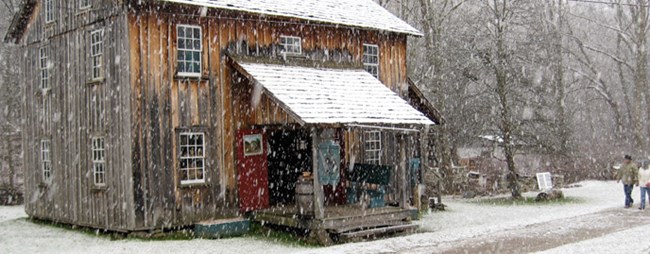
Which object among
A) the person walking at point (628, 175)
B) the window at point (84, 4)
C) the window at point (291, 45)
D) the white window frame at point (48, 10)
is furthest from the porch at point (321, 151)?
the person walking at point (628, 175)

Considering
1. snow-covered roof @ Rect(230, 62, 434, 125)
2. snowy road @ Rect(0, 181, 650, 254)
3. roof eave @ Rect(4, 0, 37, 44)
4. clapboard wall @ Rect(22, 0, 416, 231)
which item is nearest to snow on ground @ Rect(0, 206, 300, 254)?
snowy road @ Rect(0, 181, 650, 254)

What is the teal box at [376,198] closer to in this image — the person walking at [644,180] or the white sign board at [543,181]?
the white sign board at [543,181]

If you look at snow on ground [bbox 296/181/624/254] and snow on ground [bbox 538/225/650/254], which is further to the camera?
snow on ground [bbox 296/181/624/254]

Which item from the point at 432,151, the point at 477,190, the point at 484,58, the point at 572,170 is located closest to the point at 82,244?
the point at 484,58

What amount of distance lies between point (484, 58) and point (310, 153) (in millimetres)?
8463

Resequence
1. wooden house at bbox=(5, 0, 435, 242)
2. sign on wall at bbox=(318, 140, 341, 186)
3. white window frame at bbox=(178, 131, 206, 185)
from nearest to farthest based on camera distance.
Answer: sign on wall at bbox=(318, 140, 341, 186) → wooden house at bbox=(5, 0, 435, 242) → white window frame at bbox=(178, 131, 206, 185)

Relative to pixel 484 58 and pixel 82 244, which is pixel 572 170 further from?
pixel 82 244

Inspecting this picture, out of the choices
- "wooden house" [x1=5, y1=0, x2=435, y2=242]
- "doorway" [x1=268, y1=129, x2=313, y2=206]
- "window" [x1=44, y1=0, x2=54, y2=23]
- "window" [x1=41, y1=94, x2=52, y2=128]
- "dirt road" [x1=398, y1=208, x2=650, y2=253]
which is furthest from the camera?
"window" [x1=41, y1=94, x2=52, y2=128]

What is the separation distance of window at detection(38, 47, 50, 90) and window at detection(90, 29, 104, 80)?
3.32m

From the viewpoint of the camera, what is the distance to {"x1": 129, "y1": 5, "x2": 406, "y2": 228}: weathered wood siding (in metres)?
16.6

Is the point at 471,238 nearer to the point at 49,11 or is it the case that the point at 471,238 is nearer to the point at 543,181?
the point at 543,181

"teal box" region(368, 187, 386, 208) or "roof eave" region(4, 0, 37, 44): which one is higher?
"roof eave" region(4, 0, 37, 44)

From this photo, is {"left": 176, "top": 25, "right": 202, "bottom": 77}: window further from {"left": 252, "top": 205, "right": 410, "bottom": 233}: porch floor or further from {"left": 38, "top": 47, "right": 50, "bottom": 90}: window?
{"left": 38, "top": 47, "right": 50, "bottom": 90}: window

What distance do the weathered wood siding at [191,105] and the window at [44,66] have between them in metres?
5.68
